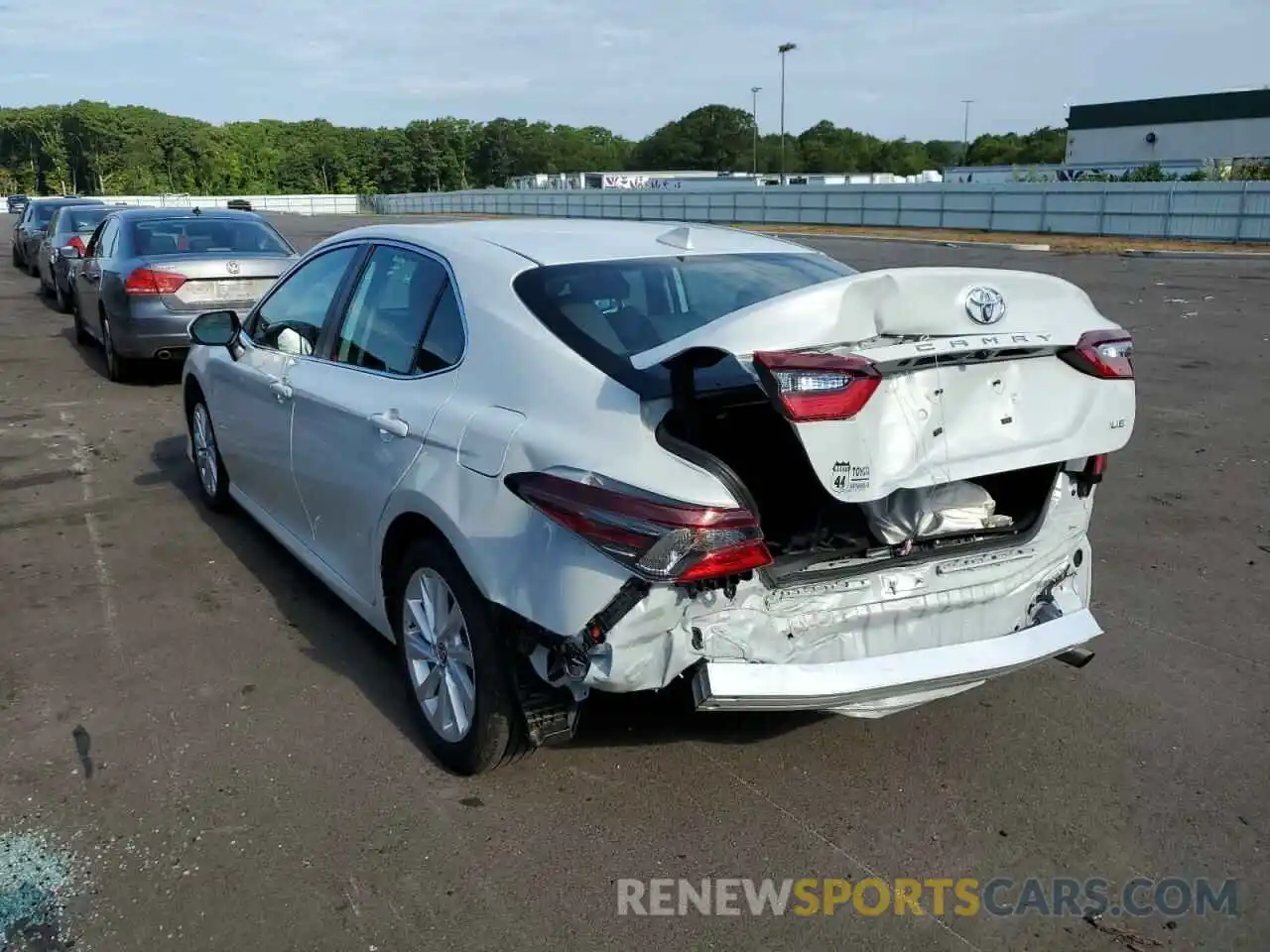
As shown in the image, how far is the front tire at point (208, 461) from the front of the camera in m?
6.17

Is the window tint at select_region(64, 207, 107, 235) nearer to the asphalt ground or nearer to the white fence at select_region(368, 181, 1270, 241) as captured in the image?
the asphalt ground

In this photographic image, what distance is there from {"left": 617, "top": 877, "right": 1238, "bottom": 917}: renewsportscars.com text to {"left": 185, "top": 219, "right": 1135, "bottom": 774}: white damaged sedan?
1.62ft

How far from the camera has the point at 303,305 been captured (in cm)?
493

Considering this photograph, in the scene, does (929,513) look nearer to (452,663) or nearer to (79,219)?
(452,663)

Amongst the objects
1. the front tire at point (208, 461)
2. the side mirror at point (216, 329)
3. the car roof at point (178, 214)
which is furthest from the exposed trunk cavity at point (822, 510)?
the car roof at point (178, 214)

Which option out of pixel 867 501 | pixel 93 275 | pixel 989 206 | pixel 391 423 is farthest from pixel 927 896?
pixel 989 206

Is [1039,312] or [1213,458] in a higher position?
[1039,312]

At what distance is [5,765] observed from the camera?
145 inches

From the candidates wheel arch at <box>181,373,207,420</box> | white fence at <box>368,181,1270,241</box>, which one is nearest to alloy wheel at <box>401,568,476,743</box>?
wheel arch at <box>181,373,207,420</box>

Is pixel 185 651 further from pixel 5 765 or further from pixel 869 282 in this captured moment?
pixel 869 282

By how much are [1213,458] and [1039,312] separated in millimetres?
5052

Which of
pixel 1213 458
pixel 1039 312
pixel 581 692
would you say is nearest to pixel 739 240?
pixel 1039 312

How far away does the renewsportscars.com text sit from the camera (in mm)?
2938

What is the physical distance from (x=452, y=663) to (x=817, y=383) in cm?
155
